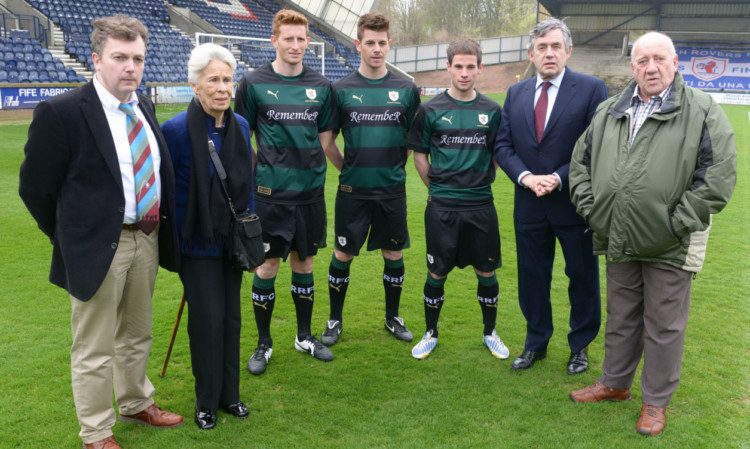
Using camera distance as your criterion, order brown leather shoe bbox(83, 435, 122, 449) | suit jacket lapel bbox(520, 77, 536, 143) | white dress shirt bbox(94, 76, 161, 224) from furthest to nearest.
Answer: suit jacket lapel bbox(520, 77, 536, 143) → brown leather shoe bbox(83, 435, 122, 449) → white dress shirt bbox(94, 76, 161, 224)

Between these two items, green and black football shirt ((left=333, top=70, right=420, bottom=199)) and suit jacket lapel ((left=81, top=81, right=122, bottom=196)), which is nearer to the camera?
suit jacket lapel ((left=81, top=81, right=122, bottom=196))

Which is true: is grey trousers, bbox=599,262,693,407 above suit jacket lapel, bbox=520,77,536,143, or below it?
below

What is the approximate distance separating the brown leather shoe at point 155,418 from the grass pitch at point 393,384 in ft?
0.14

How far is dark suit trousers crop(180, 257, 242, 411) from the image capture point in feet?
10.1

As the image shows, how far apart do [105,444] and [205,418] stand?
497mm

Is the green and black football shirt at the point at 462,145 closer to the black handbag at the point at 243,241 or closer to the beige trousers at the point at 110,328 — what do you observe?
the black handbag at the point at 243,241

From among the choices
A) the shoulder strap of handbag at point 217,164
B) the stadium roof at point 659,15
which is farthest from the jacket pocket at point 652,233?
the stadium roof at point 659,15

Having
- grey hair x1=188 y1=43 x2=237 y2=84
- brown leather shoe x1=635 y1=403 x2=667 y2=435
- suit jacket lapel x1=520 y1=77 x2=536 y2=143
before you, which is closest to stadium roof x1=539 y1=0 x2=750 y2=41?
suit jacket lapel x1=520 y1=77 x2=536 y2=143

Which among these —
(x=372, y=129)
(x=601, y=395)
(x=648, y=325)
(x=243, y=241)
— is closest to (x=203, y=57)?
Answer: (x=243, y=241)

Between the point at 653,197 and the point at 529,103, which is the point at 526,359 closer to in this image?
the point at 653,197

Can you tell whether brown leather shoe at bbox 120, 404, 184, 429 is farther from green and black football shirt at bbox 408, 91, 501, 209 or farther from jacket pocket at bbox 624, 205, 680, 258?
jacket pocket at bbox 624, 205, 680, 258

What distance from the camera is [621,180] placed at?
10.0 ft

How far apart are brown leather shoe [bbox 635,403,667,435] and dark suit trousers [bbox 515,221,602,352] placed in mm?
702

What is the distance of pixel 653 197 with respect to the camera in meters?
2.97
